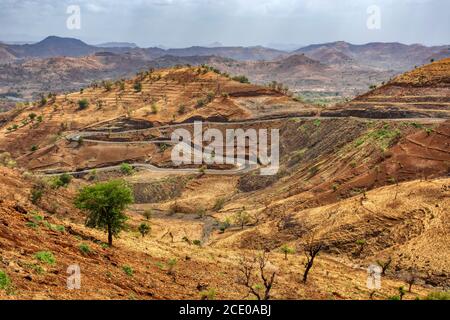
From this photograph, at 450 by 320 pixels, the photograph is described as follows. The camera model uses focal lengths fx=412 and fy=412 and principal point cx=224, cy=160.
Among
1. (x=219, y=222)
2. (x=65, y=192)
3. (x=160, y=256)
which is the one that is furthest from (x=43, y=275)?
(x=219, y=222)

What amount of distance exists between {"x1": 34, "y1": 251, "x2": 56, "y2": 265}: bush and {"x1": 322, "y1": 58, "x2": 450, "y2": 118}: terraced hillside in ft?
226

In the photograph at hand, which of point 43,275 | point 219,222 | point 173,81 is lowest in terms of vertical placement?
point 219,222

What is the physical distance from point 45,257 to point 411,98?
7790cm

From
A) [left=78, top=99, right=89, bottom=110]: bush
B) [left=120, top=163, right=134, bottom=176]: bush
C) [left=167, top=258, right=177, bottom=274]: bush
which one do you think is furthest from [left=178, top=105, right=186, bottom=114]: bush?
[left=167, top=258, right=177, bottom=274]: bush

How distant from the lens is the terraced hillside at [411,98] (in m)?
75.2

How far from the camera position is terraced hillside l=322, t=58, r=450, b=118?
75188 mm

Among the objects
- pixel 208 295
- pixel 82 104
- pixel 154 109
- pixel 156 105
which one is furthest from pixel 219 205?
pixel 82 104

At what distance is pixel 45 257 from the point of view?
20375 millimetres

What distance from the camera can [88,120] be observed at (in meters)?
122

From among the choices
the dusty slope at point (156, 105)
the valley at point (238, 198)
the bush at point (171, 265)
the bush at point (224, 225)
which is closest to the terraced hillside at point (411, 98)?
the valley at point (238, 198)

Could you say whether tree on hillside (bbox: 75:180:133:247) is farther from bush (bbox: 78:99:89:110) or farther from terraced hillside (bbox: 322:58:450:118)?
bush (bbox: 78:99:89:110)

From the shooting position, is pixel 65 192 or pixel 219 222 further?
pixel 219 222
